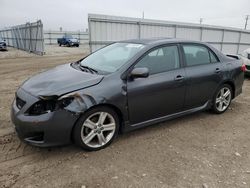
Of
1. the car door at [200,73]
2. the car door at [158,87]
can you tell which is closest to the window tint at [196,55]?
the car door at [200,73]

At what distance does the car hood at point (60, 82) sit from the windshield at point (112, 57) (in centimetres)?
33

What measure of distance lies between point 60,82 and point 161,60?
5.32 feet

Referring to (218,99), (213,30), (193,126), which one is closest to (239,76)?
(218,99)

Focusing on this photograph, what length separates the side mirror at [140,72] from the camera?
10.6ft

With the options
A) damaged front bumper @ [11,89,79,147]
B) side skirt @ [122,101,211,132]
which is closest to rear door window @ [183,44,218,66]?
side skirt @ [122,101,211,132]

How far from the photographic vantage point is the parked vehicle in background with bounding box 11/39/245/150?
2.88 m

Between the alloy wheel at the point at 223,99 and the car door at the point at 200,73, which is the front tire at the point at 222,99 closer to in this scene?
the alloy wheel at the point at 223,99

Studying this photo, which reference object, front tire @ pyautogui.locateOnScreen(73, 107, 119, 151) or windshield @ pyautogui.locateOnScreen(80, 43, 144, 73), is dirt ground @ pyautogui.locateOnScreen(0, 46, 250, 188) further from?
windshield @ pyautogui.locateOnScreen(80, 43, 144, 73)

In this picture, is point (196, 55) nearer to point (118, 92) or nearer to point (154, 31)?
point (118, 92)

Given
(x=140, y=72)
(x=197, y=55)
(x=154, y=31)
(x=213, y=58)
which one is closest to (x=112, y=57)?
(x=140, y=72)

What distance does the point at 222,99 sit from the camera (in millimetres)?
4656

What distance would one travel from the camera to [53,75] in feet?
11.4

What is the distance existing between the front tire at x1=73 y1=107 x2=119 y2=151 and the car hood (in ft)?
1.24

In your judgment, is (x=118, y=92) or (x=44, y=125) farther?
(x=118, y=92)
